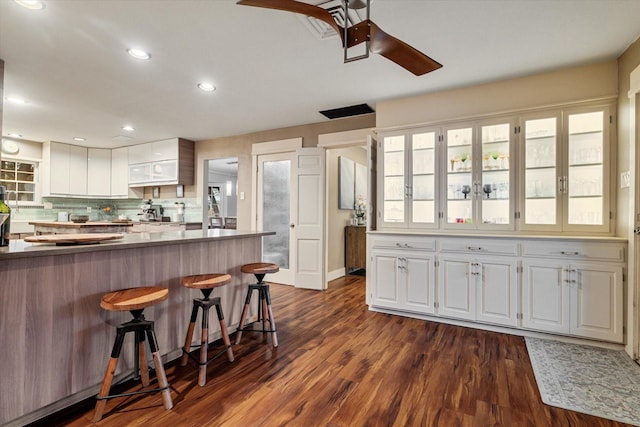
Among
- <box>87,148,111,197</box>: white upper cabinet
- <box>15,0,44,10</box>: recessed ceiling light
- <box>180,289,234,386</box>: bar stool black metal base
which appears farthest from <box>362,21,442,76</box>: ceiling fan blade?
<box>87,148,111,197</box>: white upper cabinet

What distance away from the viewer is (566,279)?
8.84ft

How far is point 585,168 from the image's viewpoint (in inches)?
113

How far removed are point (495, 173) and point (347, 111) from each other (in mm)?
1988

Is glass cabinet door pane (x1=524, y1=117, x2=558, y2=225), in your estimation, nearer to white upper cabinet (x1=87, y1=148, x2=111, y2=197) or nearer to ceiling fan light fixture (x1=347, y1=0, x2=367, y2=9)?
ceiling fan light fixture (x1=347, y1=0, x2=367, y2=9)

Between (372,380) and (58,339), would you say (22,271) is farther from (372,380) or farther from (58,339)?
(372,380)

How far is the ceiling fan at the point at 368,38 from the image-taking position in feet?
4.97

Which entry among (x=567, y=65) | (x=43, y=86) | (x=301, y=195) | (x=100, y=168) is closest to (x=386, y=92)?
(x=567, y=65)

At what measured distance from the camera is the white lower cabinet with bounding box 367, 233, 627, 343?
260cm

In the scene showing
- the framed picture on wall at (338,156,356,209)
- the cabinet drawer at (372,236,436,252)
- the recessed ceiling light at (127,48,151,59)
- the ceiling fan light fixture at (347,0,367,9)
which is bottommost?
the cabinet drawer at (372,236,436,252)

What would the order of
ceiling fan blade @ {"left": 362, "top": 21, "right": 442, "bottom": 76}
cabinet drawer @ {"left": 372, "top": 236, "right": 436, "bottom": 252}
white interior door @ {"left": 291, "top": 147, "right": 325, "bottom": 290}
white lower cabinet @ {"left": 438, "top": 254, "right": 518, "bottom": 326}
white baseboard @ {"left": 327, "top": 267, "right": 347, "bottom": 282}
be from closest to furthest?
ceiling fan blade @ {"left": 362, "top": 21, "right": 442, "bottom": 76}, white lower cabinet @ {"left": 438, "top": 254, "right": 518, "bottom": 326}, cabinet drawer @ {"left": 372, "top": 236, "right": 436, "bottom": 252}, white interior door @ {"left": 291, "top": 147, "right": 325, "bottom": 290}, white baseboard @ {"left": 327, "top": 267, "right": 347, "bottom": 282}

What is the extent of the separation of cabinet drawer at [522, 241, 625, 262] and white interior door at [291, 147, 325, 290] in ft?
8.54

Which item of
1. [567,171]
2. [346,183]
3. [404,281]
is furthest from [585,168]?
[346,183]

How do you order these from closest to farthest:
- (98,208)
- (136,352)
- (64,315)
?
1. (64,315)
2. (136,352)
3. (98,208)

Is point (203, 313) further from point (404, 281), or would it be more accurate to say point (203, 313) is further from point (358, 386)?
point (404, 281)
